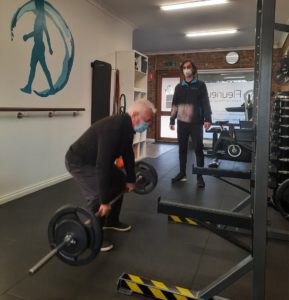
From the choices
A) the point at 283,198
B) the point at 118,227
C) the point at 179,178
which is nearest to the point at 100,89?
the point at 179,178

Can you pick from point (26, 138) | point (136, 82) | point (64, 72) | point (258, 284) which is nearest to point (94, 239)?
point (258, 284)

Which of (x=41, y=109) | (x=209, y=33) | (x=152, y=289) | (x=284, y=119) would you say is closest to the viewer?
(x=152, y=289)

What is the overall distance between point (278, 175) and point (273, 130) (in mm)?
513

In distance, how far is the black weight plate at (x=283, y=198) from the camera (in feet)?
7.57

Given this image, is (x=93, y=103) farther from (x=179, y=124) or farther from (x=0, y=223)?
(x=0, y=223)

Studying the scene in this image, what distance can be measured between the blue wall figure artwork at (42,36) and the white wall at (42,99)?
6 cm

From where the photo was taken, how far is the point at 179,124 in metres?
4.16

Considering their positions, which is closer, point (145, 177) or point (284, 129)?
point (145, 177)

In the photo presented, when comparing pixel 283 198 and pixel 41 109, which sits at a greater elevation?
pixel 41 109

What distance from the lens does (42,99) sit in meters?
3.72

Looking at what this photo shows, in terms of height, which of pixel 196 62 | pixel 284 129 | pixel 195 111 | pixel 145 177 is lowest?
pixel 145 177

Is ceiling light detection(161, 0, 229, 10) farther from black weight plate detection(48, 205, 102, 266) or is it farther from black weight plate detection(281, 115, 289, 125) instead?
black weight plate detection(48, 205, 102, 266)

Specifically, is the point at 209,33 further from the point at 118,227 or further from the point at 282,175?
the point at 118,227

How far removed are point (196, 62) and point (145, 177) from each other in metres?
6.44
